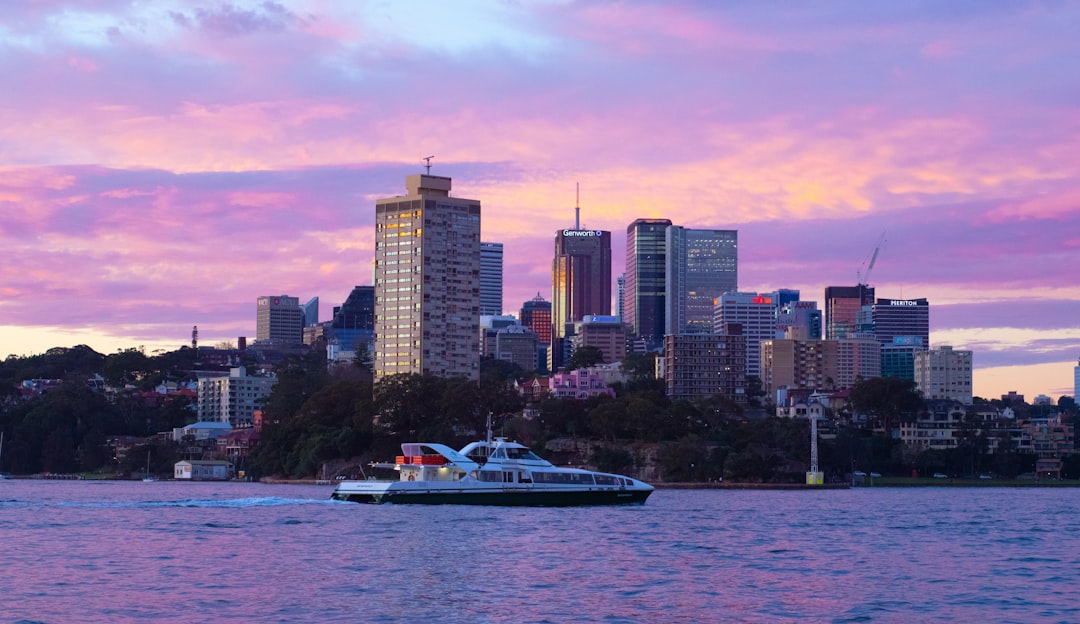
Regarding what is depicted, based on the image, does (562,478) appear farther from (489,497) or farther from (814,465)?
(814,465)

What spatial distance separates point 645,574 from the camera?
5150 centimetres

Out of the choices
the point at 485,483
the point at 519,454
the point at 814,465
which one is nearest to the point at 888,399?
the point at 814,465

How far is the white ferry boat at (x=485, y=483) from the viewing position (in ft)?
297

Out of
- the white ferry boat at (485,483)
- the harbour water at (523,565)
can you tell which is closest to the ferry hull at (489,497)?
the white ferry boat at (485,483)

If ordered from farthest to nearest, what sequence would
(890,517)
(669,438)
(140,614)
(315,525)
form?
(669,438), (890,517), (315,525), (140,614)

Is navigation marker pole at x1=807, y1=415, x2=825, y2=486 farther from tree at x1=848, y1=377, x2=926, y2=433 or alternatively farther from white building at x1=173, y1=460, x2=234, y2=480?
white building at x1=173, y1=460, x2=234, y2=480

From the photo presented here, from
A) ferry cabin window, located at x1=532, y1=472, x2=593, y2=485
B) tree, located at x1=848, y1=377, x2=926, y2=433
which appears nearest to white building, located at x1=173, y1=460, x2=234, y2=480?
tree, located at x1=848, y1=377, x2=926, y2=433

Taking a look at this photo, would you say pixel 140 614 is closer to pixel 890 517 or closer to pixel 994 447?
pixel 890 517

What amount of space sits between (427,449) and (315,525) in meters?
19.5

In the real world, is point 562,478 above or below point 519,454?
below

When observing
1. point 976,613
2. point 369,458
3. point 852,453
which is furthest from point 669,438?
point 976,613

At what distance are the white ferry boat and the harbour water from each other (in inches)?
45.6

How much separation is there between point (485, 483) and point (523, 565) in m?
36.8

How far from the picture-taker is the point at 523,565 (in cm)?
5412
